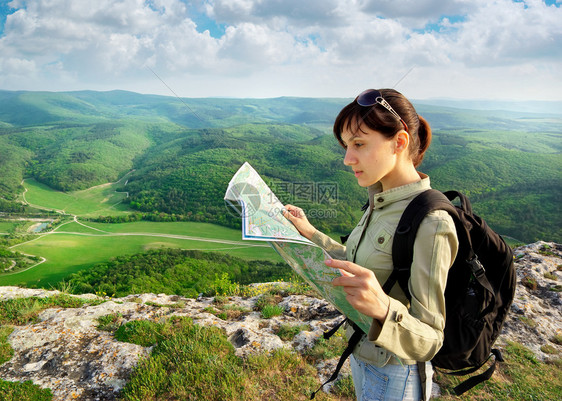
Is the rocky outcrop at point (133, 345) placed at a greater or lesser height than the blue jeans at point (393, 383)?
lesser

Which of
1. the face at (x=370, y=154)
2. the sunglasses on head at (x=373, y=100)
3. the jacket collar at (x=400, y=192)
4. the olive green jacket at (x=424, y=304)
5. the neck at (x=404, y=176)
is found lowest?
the olive green jacket at (x=424, y=304)

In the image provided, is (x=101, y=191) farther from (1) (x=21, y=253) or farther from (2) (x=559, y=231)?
(2) (x=559, y=231)

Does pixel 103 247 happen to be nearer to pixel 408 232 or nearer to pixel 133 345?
pixel 133 345

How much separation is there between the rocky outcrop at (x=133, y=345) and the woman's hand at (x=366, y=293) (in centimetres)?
368

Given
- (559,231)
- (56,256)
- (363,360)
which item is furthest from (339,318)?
(56,256)

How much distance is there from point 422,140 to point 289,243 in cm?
107

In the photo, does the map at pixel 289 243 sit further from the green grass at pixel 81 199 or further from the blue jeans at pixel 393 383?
the green grass at pixel 81 199

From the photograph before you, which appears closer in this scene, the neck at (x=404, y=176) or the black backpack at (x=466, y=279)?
the black backpack at (x=466, y=279)

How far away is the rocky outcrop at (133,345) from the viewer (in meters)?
3.94

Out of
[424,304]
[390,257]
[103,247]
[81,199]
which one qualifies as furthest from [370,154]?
[81,199]

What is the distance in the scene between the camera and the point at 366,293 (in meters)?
1.35

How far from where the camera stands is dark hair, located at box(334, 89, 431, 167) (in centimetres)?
165

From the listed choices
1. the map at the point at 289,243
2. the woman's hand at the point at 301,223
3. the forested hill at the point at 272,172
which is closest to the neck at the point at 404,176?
the map at the point at 289,243

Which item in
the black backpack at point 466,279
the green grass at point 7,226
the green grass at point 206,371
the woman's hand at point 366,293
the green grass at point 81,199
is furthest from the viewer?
the green grass at point 81,199
